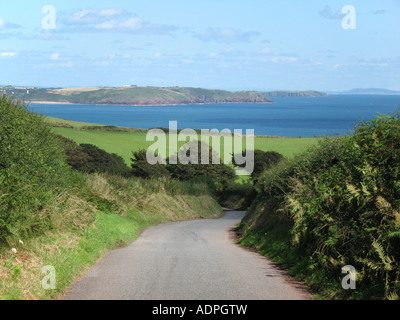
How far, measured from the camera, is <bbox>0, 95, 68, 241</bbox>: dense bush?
11383 millimetres

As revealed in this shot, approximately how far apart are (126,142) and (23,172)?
3465 inches

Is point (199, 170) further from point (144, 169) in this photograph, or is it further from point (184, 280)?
point (184, 280)

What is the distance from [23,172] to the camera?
14.2 metres

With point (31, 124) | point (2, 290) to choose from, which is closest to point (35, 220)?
point (2, 290)

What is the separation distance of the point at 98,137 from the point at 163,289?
92.6 meters

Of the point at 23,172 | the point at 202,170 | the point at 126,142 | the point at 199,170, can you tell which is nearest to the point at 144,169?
the point at 199,170

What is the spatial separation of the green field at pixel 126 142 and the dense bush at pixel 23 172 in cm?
6499

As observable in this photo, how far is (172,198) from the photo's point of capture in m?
43.1

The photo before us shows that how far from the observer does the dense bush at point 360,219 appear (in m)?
8.88

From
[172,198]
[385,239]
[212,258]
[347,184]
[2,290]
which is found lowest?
Result: [172,198]

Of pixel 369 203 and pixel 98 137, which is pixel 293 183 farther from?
pixel 98 137

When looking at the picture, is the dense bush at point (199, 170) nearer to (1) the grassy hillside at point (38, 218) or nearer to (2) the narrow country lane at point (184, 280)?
(1) the grassy hillside at point (38, 218)
